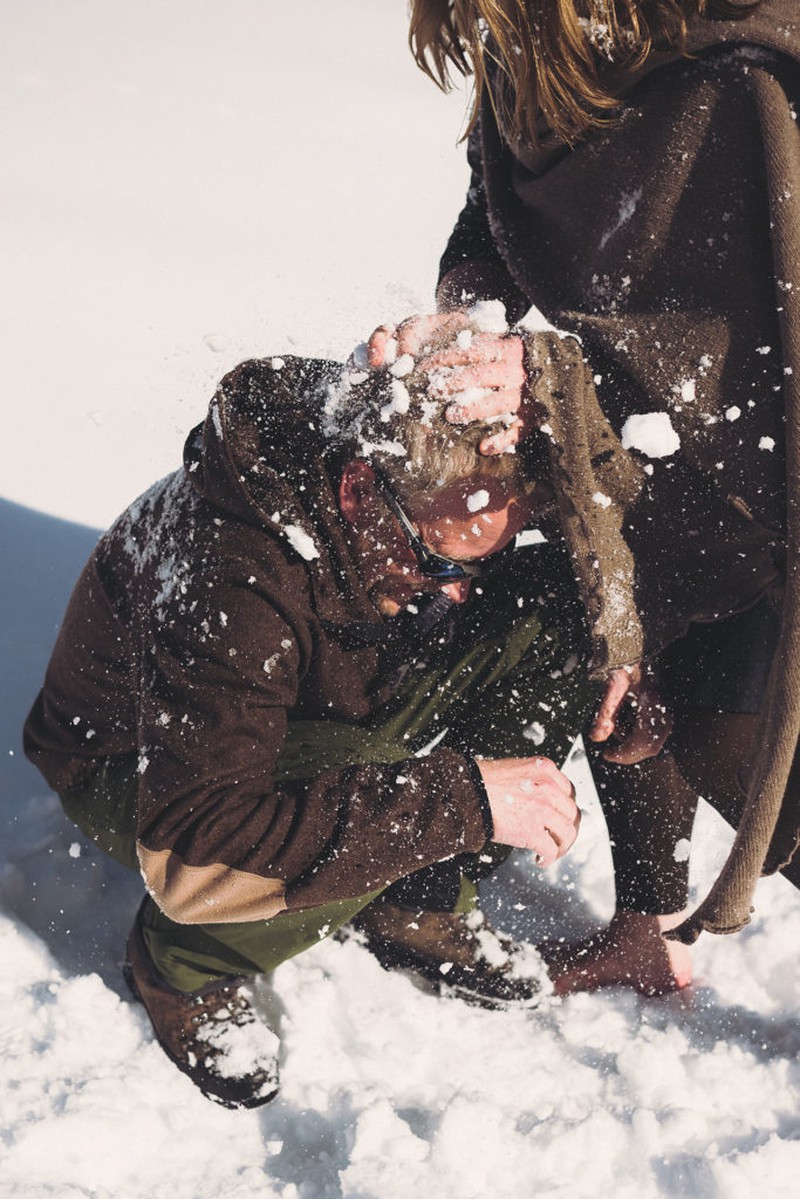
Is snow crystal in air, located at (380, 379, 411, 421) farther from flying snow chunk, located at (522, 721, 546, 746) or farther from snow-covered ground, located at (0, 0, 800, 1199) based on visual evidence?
snow-covered ground, located at (0, 0, 800, 1199)

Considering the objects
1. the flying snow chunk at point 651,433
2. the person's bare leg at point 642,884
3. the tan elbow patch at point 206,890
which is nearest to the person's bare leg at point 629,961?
the person's bare leg at point 642,884

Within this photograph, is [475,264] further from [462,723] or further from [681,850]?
[681,850]

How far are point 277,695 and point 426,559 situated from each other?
269 millimetres

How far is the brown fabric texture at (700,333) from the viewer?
3.52ft

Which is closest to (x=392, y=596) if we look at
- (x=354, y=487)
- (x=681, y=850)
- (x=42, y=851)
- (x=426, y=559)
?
(x=426, y=559)

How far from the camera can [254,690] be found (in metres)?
1.27

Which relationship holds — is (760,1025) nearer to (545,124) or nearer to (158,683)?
(158,683)

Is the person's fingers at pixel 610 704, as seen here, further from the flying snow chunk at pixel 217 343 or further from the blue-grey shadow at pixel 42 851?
the flying snow chunk at pixel 217 343

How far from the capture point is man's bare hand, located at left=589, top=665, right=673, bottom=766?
157 cm

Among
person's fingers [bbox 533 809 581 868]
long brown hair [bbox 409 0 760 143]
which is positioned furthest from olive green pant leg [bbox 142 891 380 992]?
long brown hair [bbox 409 0 760 143]

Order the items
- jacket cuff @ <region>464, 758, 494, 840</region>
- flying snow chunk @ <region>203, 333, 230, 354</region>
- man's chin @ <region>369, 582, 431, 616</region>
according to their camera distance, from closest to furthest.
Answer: jacket cuff @ <region>464, 758, 494, 840</region> < man's chin @ <region>369, 582, 431, 616</region> < flying snow chunk @ <region>203, 333, 230, 354</region>

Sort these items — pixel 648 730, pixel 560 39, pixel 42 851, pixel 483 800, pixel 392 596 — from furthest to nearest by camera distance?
1. pixel 42 851
2. pixel 648 730
3. pixel 392 596
4. pixel 483 800
5. pixel 560 39

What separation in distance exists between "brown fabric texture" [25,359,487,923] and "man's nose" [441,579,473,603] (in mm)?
245

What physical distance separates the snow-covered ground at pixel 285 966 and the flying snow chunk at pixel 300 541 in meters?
0.79
